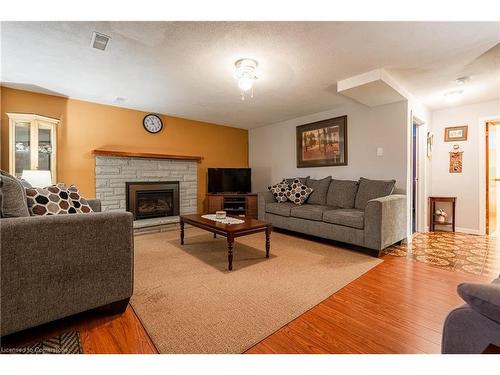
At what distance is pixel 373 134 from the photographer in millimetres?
3697

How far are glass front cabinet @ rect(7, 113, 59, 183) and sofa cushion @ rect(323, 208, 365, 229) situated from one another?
394cm

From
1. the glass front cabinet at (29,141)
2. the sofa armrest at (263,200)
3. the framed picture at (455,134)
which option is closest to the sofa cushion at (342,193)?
the sofa armrest at (263,200)

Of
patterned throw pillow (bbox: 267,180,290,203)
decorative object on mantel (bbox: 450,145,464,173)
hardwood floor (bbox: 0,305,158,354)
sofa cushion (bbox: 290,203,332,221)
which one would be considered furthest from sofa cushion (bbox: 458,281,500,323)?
decorative object on mantel (bbox: 450,145,464,173)

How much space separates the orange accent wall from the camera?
10.9 ft

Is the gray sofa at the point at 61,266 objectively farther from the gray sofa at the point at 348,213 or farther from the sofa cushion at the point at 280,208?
the sofa cushion at the point at 280,208

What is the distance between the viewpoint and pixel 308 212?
3.43 meters

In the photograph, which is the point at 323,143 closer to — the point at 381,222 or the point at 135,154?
the point at 381,222

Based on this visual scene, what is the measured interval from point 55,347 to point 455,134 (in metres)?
5.66

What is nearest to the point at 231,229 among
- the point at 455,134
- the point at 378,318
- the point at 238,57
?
the point at 378,318

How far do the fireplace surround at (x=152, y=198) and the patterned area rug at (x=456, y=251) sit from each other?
3704 mm

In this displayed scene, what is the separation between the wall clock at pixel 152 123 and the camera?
4.36m

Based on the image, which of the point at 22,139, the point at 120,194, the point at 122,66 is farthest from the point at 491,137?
the point at 22,139
